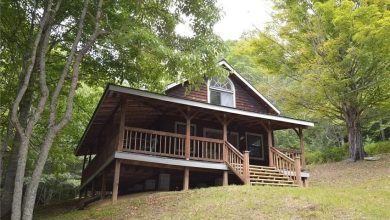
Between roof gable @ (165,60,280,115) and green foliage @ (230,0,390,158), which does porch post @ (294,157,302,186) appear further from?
green foliage @ (230,0,390,158)

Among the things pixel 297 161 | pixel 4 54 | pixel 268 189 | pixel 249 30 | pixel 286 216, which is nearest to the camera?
pixel 286 216

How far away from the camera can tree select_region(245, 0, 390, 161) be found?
19953 millimetres

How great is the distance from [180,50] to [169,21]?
1435mm

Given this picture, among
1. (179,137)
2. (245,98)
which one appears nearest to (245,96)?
(245,98)

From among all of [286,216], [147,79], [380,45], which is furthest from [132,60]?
[380,45]

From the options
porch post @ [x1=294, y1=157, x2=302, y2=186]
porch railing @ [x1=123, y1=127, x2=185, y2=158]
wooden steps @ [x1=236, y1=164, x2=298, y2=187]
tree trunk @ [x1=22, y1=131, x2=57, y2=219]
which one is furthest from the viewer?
porch post @ [x1=294, y1=157, x2=302, y2=186]

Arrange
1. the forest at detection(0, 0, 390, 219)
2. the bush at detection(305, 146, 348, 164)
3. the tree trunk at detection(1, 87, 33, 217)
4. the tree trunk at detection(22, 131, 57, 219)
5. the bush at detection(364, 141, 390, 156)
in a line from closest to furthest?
the tree trunk at detection(22, 131, 57, 219), the forest at detection(0, 0, 390, 219), the tree trunk at detection(1, 87, 33, 217), the bush at detection(364, 141, 390, 156), the bush at detection(305, 146, 348, 164)

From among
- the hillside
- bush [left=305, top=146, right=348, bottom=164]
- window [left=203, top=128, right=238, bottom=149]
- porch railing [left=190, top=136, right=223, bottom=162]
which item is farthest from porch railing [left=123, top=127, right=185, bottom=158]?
bush [left=305, top=146, right=348, bottom=164]

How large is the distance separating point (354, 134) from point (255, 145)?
7.44m

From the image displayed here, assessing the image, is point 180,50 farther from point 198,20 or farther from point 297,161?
point 297,161

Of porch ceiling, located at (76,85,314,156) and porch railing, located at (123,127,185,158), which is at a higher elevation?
porch ceiling, located at (76,85,314,156)

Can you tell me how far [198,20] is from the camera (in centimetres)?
1409

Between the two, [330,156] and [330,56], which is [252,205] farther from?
[330,156]

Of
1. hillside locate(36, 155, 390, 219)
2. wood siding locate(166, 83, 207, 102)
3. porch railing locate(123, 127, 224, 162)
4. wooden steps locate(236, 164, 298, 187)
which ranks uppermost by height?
wood siding locate(166, 83, 207, 102)
